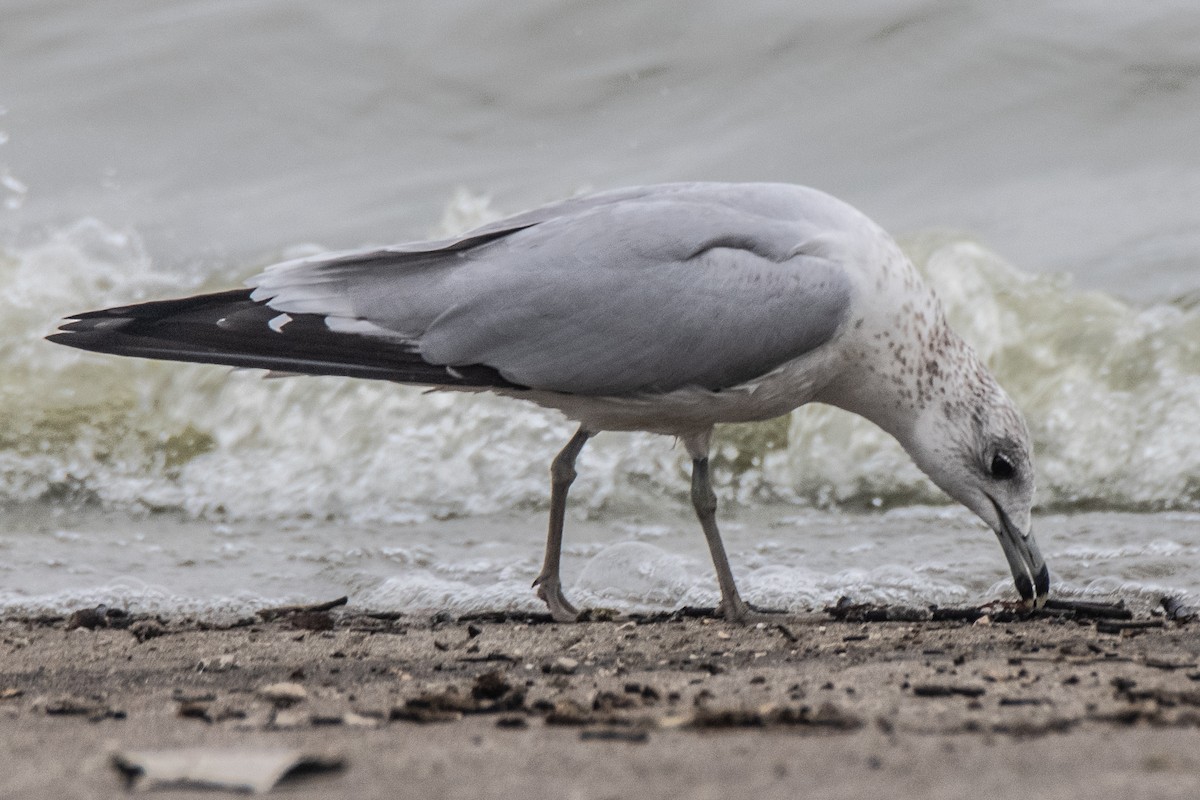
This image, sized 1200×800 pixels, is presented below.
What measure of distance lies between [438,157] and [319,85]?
1.29 metres

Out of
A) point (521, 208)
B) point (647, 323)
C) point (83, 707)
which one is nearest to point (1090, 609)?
point (647, 323)

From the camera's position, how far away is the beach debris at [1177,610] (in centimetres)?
432

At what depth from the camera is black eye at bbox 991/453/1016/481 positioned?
4.50 metres

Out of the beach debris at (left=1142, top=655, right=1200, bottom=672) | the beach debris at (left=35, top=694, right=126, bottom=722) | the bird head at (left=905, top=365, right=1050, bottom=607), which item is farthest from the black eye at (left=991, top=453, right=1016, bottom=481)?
the beach debris at (left=35, top=694, right=126, bottom=722)

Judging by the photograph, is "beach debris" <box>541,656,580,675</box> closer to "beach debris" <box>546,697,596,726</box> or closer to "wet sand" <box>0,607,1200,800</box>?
"wet sand" <box>0,607,1200,800</box>

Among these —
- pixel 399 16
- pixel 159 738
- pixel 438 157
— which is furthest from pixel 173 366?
pixel 159 738

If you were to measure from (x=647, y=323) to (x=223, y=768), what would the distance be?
2.29m

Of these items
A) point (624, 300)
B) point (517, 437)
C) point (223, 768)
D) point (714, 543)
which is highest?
point (624, 300)

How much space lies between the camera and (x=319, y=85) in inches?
442

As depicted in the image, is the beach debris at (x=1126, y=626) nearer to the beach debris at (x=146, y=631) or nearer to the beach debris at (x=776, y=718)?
the beach debris at (x=776, y=718)

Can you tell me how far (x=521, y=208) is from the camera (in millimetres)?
9414

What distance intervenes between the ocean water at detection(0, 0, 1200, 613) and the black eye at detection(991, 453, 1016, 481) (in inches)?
26.0

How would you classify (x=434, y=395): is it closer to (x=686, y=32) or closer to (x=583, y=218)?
(x=583, y=218)

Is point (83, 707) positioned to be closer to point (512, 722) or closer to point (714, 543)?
point (512, 722)
